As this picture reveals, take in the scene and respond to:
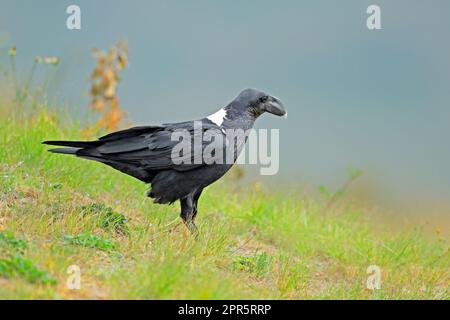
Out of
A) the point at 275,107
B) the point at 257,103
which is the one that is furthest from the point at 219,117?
the point at 275,107

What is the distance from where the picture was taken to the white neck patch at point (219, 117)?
6945mm

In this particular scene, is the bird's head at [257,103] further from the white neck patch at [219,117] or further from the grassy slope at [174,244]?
the grassy slope at [174,244]

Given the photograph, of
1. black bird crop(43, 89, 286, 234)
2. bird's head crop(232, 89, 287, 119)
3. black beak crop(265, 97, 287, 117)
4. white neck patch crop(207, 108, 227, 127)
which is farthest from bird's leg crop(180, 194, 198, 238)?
black beak crop(265, 97, 287, 117)

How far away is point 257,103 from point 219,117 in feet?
1.36

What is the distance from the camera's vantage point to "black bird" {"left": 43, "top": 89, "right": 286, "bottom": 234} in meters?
6.57

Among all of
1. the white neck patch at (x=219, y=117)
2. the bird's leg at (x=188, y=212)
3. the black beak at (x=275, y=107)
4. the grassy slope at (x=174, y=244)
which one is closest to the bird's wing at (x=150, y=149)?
the white neck patch at (x=219, y=117)

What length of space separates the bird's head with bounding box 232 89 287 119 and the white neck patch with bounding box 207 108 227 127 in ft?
0.45

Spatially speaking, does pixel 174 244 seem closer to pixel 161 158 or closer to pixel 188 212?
pixel 188 212

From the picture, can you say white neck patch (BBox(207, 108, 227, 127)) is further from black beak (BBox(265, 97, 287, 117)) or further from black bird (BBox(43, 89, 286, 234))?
black beak (BBox(265, 97, 287, 117))

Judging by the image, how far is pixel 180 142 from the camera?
660cm

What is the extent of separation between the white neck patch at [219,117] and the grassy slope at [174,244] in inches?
41.1
